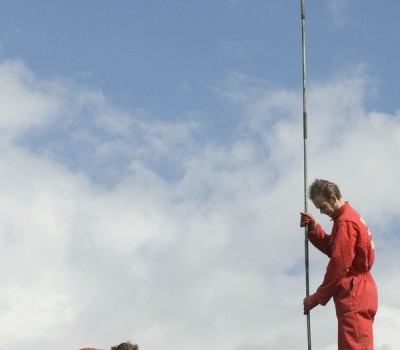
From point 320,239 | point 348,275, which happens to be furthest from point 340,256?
point 320,239

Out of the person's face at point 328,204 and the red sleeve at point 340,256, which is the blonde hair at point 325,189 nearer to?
the person's face at point 328,204

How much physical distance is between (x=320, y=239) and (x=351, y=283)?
114 centimetres

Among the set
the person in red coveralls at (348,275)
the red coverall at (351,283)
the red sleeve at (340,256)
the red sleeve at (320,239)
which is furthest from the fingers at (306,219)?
the red sleeve at (340,256)

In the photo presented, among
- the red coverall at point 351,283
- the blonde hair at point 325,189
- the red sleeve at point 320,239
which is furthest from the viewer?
the red sleeve at point 320,239

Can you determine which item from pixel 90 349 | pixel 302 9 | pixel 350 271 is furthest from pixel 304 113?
pixel 90 349

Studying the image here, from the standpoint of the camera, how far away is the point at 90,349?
456 inches

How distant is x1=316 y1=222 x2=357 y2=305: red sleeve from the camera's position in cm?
1030

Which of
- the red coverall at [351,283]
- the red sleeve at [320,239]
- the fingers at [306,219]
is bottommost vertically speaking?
the red coverall at [351,283]

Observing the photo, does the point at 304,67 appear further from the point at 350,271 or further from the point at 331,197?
the point at 350,271

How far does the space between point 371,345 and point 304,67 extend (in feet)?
14.0

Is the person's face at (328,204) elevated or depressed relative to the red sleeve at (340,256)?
elevated

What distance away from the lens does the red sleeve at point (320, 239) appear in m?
11.4

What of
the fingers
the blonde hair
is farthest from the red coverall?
the fingers

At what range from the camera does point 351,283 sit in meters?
10.4
